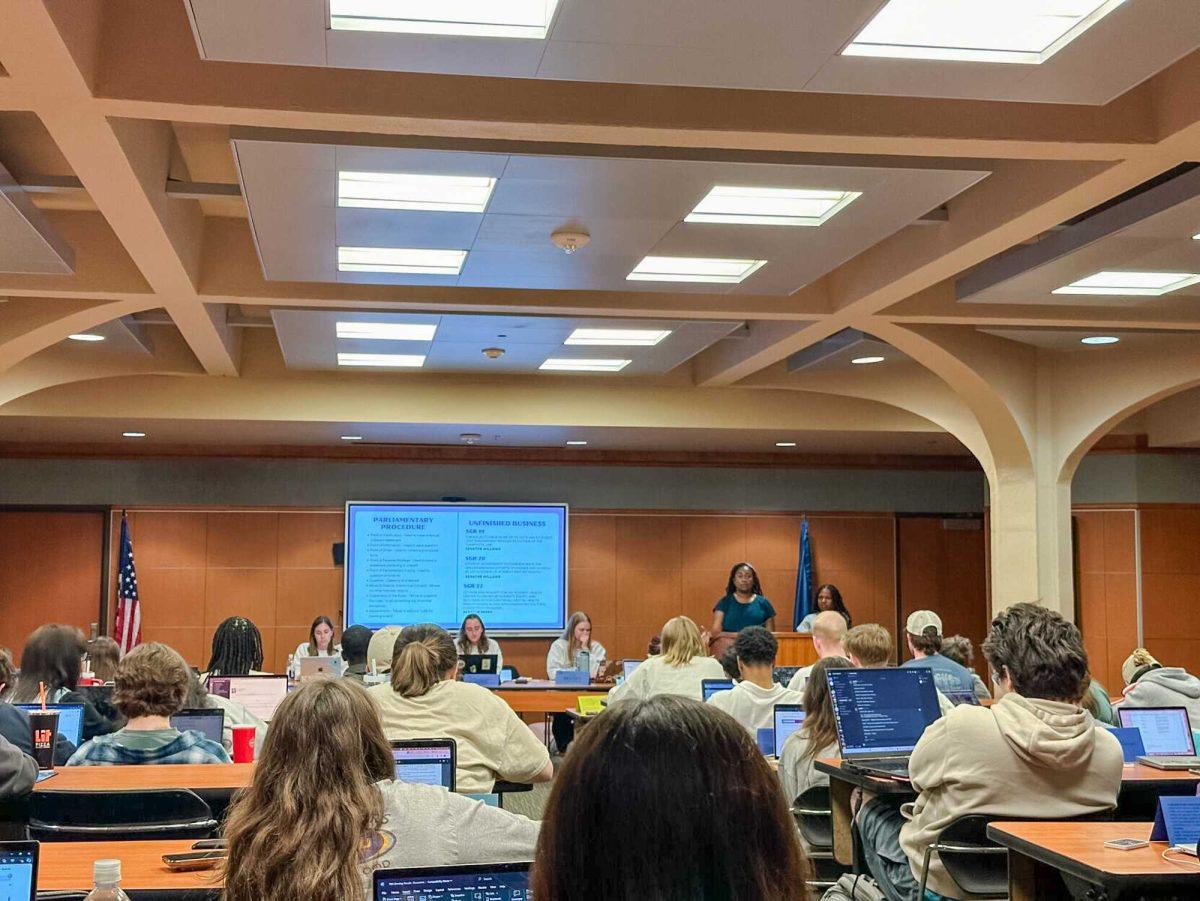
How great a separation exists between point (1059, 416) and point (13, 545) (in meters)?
10.4

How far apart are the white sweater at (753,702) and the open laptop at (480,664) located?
382cm

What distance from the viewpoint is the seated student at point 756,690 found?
6301mm

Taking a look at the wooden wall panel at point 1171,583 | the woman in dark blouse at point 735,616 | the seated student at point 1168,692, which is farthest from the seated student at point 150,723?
the wooden wall panel at point 1171,583

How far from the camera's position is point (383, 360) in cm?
1020

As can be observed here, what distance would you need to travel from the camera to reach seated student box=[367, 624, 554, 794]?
4.77 m

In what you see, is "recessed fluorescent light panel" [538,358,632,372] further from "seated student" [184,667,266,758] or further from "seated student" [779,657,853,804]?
"seated student" [779,657,853,804]

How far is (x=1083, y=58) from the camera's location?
13.4 ft

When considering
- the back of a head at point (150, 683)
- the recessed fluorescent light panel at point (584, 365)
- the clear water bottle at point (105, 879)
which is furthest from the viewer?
the recessed fluorescent light panel at point (584, 365)

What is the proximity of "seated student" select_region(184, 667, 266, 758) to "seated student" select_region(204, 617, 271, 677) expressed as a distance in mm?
1166

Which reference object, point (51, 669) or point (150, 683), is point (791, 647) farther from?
point (150, 683)

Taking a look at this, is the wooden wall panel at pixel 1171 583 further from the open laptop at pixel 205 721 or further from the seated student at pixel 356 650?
the open laptop at pixel 205 721

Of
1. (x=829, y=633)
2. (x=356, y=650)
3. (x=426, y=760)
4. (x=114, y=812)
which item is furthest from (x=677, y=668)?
(x=114, y=812)

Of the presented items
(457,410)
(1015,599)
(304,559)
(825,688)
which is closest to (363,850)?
(825,688)

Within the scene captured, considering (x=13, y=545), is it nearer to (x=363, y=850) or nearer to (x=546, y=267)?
(x=546, y=267)
